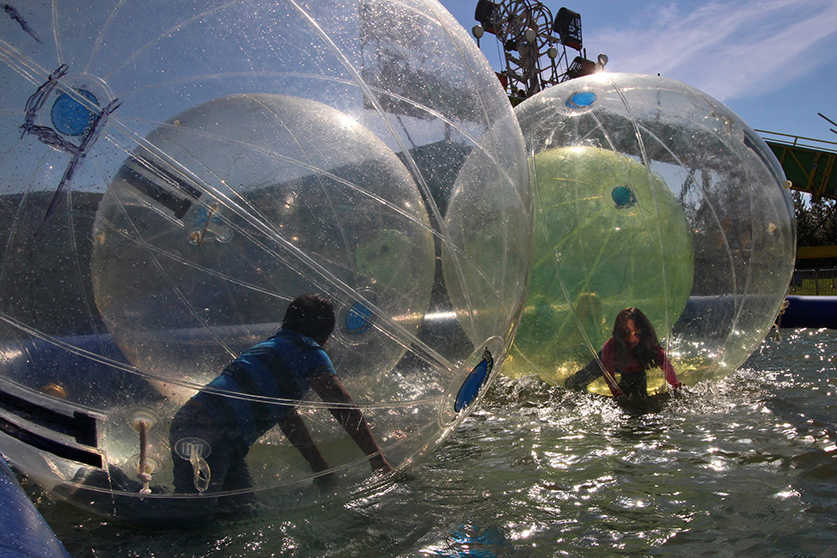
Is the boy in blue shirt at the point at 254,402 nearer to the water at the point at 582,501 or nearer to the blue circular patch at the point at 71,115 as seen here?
the water at the point at 582,501

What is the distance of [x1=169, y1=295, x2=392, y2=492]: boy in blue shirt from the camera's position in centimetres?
197

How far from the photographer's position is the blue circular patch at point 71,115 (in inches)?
74.1

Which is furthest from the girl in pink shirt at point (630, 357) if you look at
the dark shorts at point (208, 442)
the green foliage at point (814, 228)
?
the green foliage at point (814, 228)

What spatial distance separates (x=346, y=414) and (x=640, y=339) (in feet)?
8.13

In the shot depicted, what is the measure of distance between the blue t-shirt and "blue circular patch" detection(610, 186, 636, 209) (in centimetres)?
261

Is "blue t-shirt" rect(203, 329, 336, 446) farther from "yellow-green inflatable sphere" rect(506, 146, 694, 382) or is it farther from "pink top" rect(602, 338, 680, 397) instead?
"pink top" rect(602, 338, 680, 397)

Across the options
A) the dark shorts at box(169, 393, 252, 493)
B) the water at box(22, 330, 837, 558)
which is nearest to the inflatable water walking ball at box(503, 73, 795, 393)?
the water at box(22, 330, 837, 558)

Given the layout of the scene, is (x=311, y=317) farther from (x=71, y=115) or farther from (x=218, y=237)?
(x=71, y=115)

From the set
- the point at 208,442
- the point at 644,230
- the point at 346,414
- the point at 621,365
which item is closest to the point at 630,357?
the point at 621,365

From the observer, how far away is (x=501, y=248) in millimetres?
2477

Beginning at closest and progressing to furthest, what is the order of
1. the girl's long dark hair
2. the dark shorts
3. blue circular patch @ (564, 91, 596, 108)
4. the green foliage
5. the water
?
1. the dark shorts
2. the water
3. the girl's long dark hair
4. blue circular patch @ (564, 91, 596, 108)
5. the green foliage

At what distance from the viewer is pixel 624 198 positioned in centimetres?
405

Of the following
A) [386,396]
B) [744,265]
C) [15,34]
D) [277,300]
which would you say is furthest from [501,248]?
[744,265]

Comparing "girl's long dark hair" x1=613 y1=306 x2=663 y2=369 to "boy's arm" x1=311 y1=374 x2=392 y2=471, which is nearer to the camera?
"boy's arm" x1=311 y1=374 x2=392 y2=471
